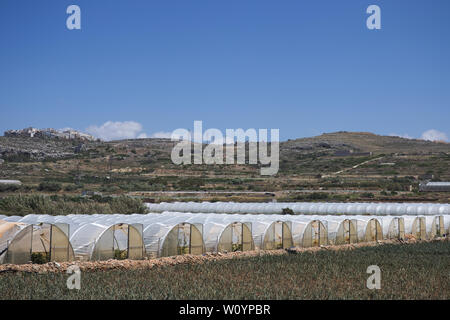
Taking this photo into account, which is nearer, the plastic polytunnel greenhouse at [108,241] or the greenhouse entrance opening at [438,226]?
the plastic polytunnel greenhouse at [108,241]

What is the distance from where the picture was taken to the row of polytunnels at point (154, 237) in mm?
20359

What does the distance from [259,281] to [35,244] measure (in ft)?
28.2

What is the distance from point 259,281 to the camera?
17.3m

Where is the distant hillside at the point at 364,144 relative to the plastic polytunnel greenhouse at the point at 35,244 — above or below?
above

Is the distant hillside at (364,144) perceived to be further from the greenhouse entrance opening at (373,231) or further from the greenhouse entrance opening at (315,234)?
the greenhouse entrance opening at (315,234)

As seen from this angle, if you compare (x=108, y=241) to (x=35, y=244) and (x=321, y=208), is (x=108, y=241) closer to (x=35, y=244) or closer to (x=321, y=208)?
(x=35, y=244)

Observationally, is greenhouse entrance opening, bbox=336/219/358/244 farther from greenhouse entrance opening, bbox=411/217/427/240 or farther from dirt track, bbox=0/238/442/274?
greenhouse entrance opening, bbox=411/217/427/240

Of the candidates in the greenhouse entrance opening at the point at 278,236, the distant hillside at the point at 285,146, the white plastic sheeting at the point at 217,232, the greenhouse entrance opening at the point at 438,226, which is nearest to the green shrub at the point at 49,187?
the distant hillside at the point at 285,146

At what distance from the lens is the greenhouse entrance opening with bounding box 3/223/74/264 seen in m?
19.8

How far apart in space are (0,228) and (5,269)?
2557 millimetres

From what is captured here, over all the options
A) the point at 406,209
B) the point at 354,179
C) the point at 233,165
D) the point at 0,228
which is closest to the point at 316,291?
the point at 0,228

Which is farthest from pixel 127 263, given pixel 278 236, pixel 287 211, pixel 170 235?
pixel 287 211

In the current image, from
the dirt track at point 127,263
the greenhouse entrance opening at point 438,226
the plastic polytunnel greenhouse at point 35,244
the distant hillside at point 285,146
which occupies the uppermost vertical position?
the distant hillside at point 285,146

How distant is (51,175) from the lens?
85.4 meters
